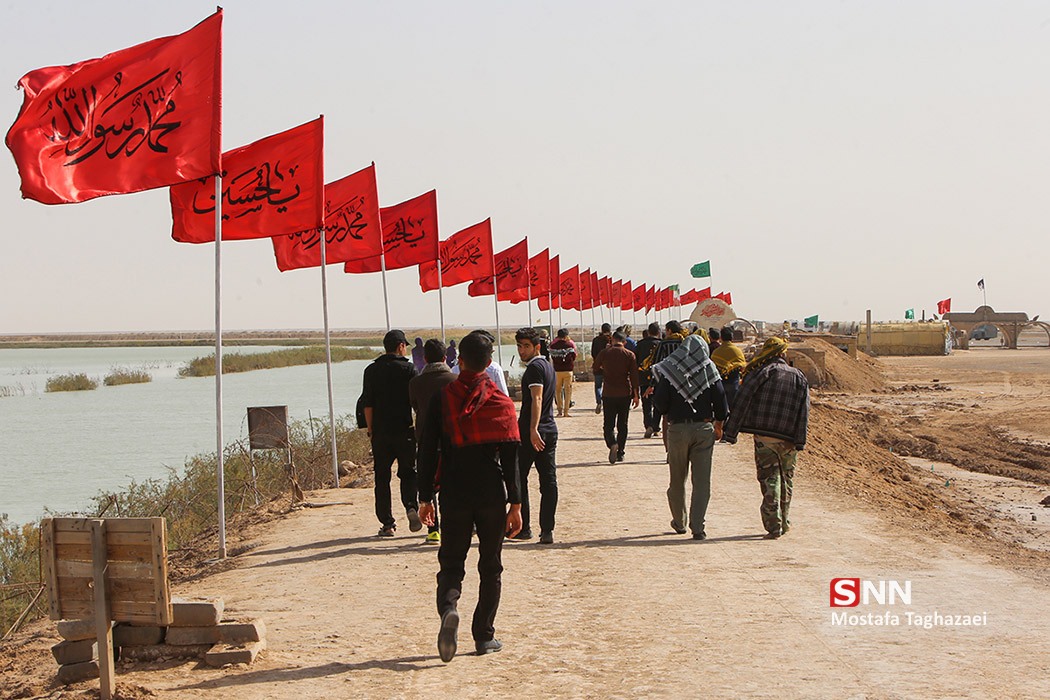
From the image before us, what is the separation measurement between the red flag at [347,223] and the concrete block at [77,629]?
10.1 m

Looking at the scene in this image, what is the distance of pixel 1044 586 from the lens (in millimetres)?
8711

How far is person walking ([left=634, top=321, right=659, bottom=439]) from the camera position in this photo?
58.9ft

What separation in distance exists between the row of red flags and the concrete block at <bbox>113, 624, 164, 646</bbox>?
4287 mm

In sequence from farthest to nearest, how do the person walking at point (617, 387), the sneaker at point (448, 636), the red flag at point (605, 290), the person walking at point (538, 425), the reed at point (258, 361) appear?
the reed at point (258, 361)
the red flag at point (605, 290)
the person walking at point (617, 387)
the person walking at point (538, 425)
the sneaker at point (448, 636)

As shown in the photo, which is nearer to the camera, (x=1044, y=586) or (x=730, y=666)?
(x=730, y=666)

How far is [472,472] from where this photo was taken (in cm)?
666

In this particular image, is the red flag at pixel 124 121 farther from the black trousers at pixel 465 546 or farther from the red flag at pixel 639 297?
the red flag at pixel 639 297

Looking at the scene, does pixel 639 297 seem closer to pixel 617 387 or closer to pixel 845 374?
pixel 845 374

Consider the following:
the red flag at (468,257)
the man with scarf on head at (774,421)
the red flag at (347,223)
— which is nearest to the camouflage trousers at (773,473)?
the man with scarf on head at (774,421)

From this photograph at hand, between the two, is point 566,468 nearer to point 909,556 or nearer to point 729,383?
point 729,383

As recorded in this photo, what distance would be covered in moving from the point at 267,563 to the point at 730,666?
512 centimetres

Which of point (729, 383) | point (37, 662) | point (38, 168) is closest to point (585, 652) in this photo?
point (37, 662)

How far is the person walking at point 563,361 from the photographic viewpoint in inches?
829

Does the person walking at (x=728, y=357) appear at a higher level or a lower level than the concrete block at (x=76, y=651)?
higher
